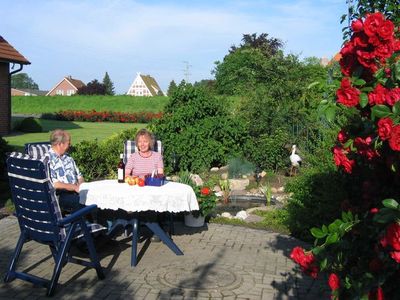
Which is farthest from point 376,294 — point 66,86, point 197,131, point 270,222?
point 66,86

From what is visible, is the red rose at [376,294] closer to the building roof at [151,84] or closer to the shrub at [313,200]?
the shrub at [313,200]

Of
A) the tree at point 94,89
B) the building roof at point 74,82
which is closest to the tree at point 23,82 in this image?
the building roof at point 74,82

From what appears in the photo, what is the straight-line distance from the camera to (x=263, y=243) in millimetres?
6312

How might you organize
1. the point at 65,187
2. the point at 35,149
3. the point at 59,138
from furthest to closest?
Result: the point at 35,149 < the point at 59,138 < the point at 65,187

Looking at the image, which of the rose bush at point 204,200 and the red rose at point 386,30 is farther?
the rose bush at point 204,200

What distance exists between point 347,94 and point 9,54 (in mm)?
21703

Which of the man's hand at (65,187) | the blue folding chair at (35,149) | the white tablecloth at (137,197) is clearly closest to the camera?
the white tablecloth at (137,197)

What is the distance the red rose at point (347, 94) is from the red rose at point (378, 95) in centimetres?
8

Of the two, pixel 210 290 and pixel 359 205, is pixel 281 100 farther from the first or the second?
pixel 359 205

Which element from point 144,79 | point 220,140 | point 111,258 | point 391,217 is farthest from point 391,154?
point 144,79

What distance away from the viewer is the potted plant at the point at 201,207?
6.92 metres

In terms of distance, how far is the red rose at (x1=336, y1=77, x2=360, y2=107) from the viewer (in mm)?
2266

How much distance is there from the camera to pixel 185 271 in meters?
5.13

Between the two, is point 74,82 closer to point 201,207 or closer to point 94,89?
point 94,89
